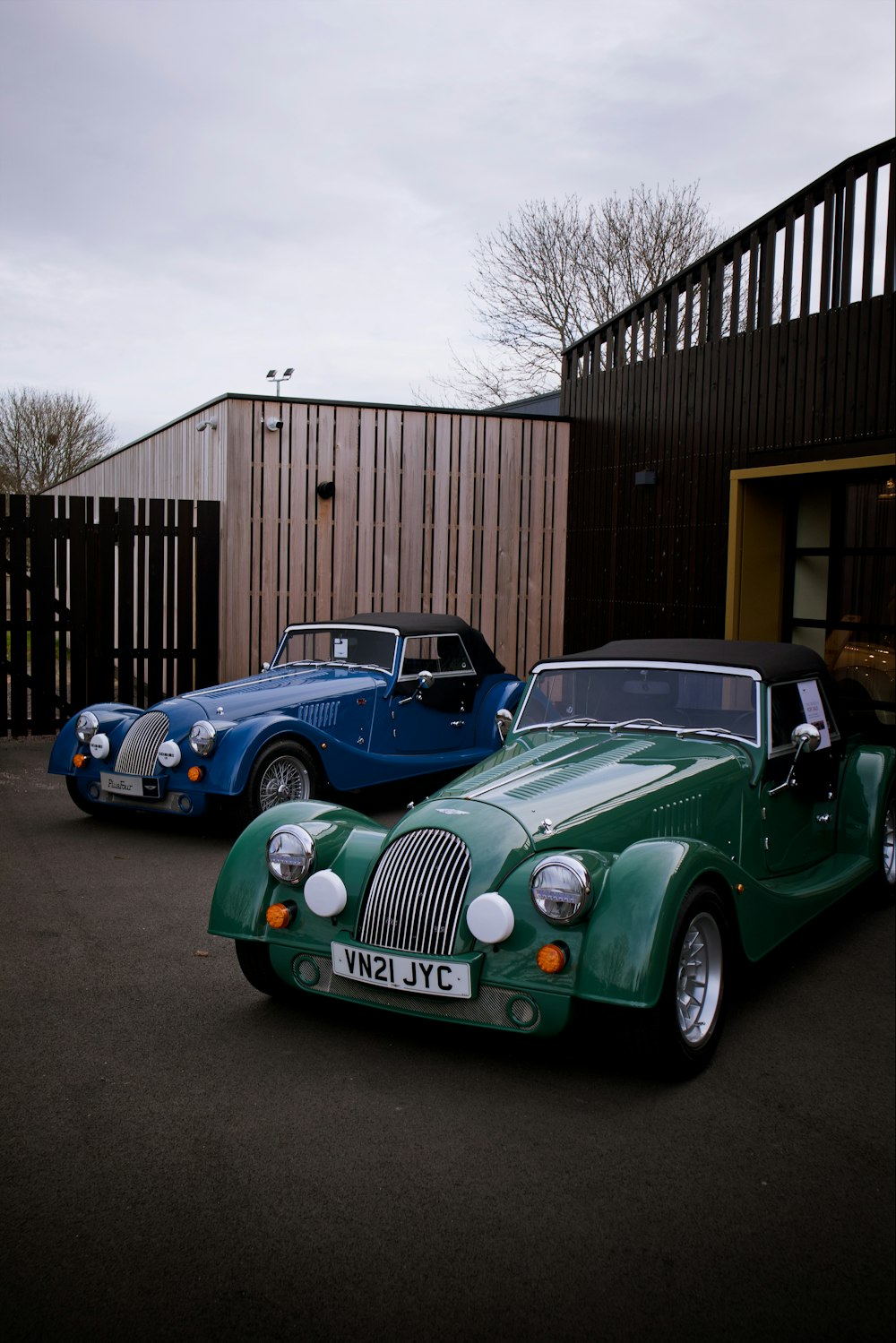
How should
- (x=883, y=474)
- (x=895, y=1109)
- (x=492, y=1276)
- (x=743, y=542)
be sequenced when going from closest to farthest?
(x=492, y=1276)
(x=895, y=1109)
(x=883, y=474)
(x=743, y=542)

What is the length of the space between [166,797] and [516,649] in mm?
6636

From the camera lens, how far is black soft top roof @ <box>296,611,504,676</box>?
8555 mm

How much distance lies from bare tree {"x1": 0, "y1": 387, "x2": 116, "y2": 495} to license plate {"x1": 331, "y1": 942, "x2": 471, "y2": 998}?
3303cm

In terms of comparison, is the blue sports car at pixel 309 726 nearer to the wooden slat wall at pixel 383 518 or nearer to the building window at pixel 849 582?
the building window at pixel 849 582

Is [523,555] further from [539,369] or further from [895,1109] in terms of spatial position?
[539,369]

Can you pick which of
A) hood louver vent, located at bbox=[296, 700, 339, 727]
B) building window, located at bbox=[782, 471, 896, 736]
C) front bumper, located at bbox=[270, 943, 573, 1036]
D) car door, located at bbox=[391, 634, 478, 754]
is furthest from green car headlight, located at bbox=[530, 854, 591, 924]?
building window, located at bbox=[782, 471, 896, 736]

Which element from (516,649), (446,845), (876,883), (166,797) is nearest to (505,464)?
(516,649)

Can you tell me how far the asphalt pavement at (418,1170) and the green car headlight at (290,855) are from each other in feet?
1.89

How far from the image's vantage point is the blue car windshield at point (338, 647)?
8.47 m

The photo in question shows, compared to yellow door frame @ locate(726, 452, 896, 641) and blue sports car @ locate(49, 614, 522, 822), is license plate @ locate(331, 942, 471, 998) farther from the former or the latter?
yellow door frame @ locate(726, 452, 896, 641)

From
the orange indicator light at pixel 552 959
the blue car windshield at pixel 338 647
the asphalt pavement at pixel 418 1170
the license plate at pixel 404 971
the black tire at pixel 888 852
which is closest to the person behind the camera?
the asphalt pavement at pixel 418 1170

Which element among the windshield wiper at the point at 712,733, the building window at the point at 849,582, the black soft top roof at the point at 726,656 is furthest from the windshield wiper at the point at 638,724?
the building window at the point at 849,582

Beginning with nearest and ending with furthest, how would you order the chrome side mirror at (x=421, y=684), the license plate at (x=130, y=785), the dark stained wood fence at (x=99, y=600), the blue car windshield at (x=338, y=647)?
the license plate at (x=130, y=785) → the chrome side mirror at (x=421, y=684) → the blue car windshield at (x=338, y=647) → the dark stained wood fence at (x=99, y=600)

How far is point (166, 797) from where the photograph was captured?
7059 mm
